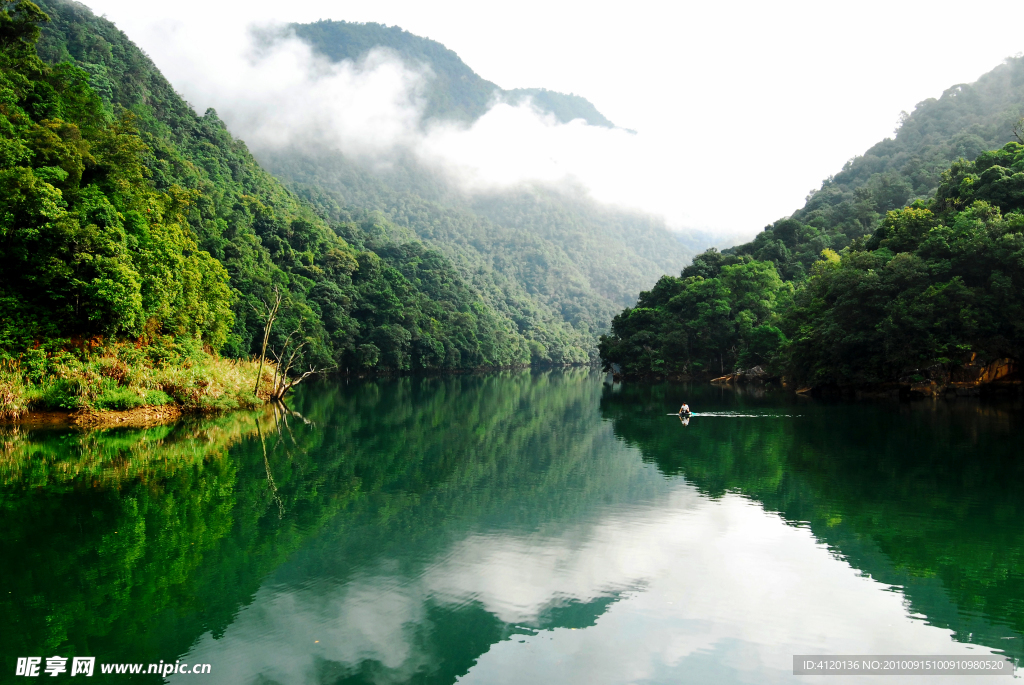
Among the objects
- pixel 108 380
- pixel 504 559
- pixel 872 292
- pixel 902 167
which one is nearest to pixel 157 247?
pixel 108 380

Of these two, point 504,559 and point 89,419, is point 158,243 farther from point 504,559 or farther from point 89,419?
point 504,559

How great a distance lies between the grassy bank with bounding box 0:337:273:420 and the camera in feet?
73.9

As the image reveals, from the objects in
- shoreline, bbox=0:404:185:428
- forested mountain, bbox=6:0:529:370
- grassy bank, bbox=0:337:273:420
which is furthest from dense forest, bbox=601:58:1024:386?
shoreline, bbox=0:404:185:428

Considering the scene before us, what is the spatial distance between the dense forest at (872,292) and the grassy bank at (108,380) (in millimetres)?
33810

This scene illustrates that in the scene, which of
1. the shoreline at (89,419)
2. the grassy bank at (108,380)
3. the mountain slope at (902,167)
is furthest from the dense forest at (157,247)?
the mountain slope at (902,167)

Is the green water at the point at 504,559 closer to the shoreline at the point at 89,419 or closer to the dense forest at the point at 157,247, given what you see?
the shoreline at the point at 89,419

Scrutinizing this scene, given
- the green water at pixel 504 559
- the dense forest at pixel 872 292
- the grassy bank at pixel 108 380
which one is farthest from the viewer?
the dense forest at pixel 872 292

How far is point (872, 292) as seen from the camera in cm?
3797

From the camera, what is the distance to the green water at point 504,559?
21.6ft

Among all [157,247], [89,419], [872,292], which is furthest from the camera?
[872,292]

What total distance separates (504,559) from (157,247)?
84.1 feet

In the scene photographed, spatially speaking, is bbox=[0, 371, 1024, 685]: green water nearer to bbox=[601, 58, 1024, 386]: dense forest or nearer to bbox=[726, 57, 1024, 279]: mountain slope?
bbox=[601, 58, 1024, 386]: dense forest

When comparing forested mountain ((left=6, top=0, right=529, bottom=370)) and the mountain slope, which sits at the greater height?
the mountain slope

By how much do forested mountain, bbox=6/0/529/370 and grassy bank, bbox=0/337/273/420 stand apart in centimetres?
66
